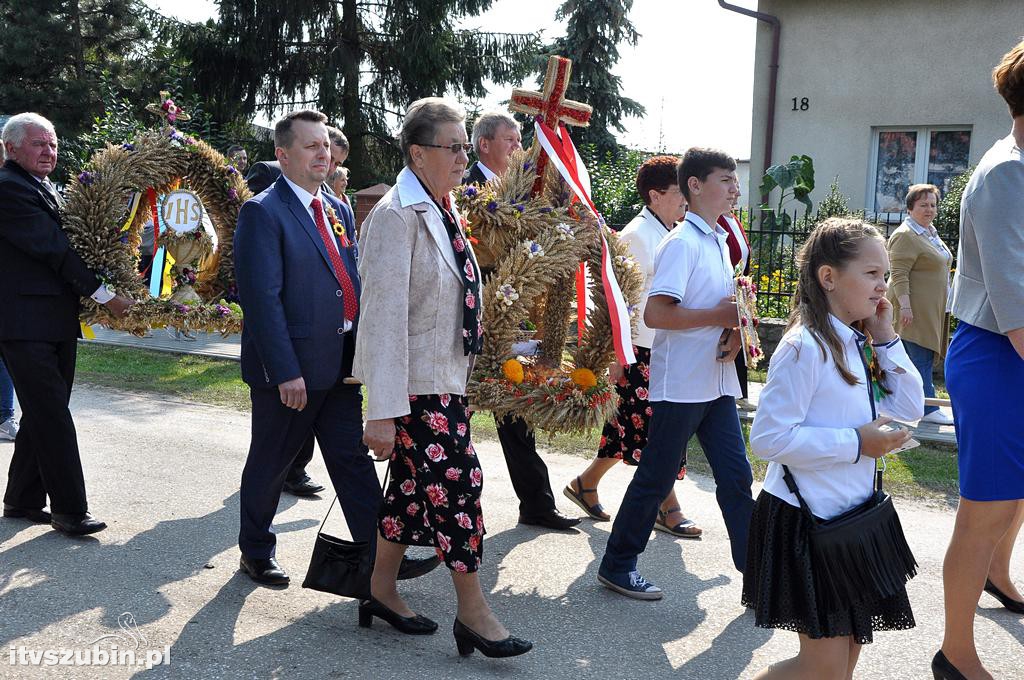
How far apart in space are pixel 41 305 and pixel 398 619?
257 cm

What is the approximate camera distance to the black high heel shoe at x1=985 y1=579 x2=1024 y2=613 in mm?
4051

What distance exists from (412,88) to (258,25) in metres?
3.27

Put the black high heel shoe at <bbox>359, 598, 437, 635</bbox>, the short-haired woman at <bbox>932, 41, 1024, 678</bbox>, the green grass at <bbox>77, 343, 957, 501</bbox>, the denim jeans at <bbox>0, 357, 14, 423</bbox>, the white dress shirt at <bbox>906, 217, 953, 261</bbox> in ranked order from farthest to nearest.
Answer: the white dress shirt at <bbox>906, 217, 953, 261</bbox>, the denim jeans at <bbox>0, 357, 14, 423</bbox>, the green grass at <bbox>77, 343, 957, 501</bbox>, the black high heel shoe at <bbox>359, 598, 437, 635</bbox>, the short-haired woman at <bbox>932, 41, 1024, 678</bbox>

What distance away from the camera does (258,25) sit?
18.9 m

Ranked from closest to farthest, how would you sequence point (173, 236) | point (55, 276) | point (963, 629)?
point (963, 629), point (55, 276), point (173, 236)

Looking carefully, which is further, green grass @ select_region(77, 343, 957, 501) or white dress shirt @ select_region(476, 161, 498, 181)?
green grass @ select_region(77, 343, 957, 501)

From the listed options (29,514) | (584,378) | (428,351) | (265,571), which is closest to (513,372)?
(584,378)

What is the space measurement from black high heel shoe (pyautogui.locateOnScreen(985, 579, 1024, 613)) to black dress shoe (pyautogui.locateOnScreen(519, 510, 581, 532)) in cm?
205

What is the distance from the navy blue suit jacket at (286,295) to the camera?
407cm

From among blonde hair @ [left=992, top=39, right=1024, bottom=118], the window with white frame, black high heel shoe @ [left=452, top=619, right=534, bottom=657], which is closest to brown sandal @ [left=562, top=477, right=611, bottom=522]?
black high heel shoe @ [left=452, top=619, right=534, bottom=657]

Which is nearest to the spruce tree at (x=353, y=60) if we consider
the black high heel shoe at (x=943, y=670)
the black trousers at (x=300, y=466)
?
the black trousers at (x=300, y=466)

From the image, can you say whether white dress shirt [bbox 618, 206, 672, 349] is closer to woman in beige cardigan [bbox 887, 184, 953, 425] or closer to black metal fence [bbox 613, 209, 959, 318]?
woman in beige cardigan [bbox 887, 184, 953, 425]

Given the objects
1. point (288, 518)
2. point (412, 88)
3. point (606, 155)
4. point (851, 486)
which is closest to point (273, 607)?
point (288, 518)

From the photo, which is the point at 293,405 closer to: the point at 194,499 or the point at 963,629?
the point at 194,499
